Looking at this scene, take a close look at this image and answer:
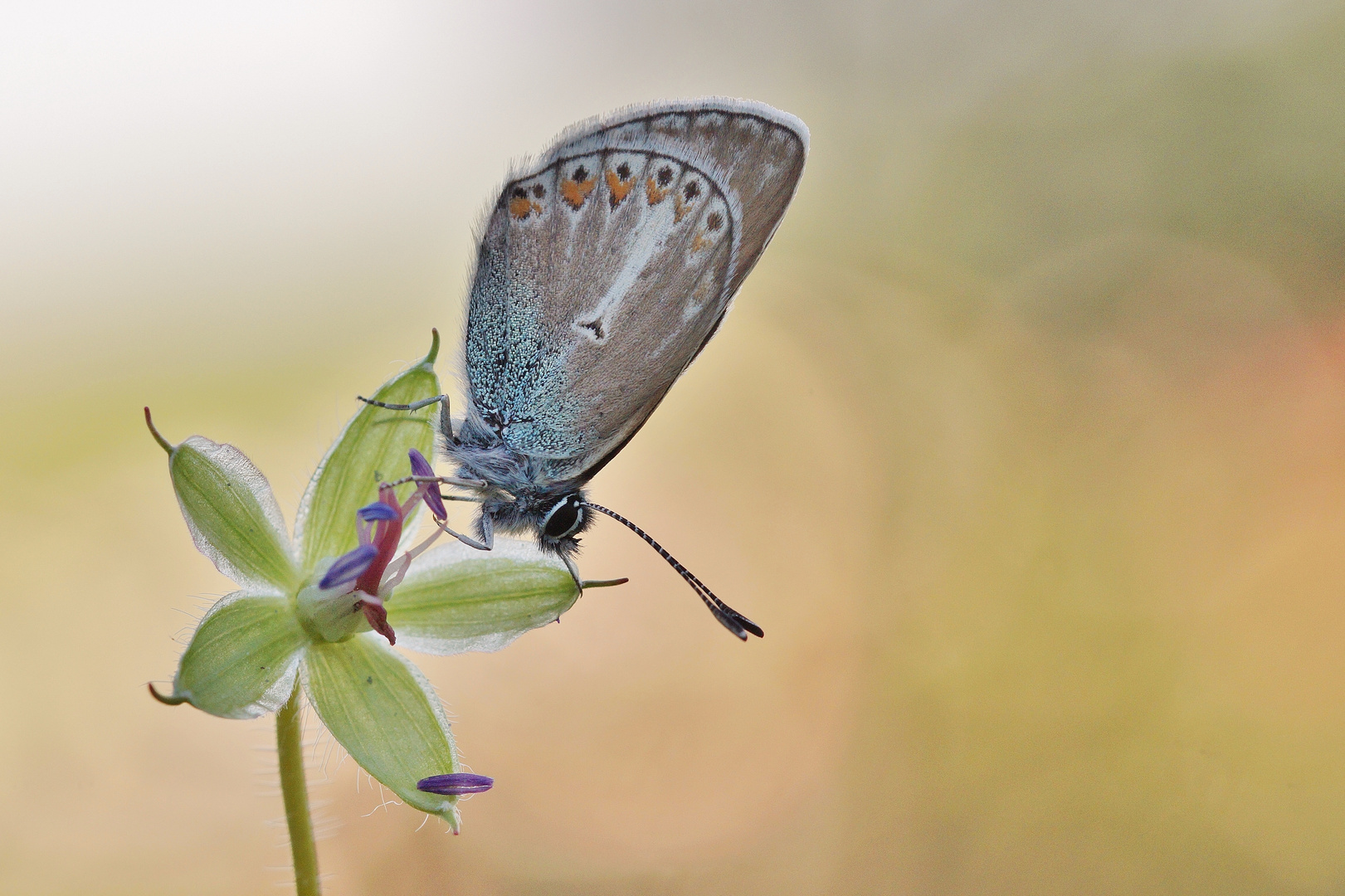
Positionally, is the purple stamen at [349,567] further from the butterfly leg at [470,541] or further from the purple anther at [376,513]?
the butterfly leg at [470,541]

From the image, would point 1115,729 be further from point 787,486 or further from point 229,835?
point 229,835

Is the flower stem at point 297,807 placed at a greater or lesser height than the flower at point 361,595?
lesser

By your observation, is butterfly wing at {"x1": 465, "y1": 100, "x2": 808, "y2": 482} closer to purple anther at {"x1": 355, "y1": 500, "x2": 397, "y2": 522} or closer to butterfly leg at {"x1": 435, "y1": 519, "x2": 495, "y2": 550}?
butterfly leg at {"x1": 435, "y1": 519, "x2": 495, "y2": 550}

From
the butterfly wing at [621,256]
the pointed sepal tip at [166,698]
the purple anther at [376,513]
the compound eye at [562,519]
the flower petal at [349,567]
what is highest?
the butterfly wing at [621,256]

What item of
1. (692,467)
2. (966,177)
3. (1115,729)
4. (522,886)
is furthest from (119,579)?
(966,177)

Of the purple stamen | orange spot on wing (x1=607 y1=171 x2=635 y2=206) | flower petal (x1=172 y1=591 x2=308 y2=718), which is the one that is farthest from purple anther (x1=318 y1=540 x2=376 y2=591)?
orange spot on wing (x1=607 y1=171 x2=635 y2=206)

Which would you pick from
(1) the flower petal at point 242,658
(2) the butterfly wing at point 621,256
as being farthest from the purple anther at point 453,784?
(2) the butterfly wing at point 621,256
